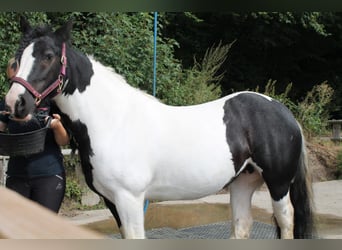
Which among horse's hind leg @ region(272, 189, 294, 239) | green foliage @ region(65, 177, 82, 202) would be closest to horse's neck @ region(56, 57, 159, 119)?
horse's hind leg @ region(272, 189, 294, 239)

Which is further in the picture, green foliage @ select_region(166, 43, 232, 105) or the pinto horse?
green foliage @ select_region(166, 43, 232, 105)

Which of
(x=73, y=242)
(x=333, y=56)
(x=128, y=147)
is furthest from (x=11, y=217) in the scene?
(x=333, y=56)

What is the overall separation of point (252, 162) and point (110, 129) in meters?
0.79

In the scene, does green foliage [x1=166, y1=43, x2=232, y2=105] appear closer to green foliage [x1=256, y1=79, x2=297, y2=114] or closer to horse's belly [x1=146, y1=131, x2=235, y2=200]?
green foliage [x1=256, y1=79, x2=297, y2=114]

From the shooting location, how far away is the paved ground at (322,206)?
4129mm

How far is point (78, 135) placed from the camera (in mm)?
2234

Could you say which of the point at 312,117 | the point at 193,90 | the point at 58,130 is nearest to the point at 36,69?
the point at 58,130

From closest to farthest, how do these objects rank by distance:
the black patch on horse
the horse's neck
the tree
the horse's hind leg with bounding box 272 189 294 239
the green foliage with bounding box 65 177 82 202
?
1. the horse's neck
2. the black patch on horse
3. the horse's hind leg with bounding box 272 189 294 239
4. the green foliage with bounding box 65 177 82 202
5. the tree

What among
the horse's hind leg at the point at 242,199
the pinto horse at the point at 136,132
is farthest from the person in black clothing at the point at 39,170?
the horse's hind leg at the point at 242,199

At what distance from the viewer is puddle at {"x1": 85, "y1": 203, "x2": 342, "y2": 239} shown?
4.05 meters

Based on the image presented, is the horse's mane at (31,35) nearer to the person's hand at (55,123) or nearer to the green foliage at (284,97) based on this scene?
the person's hand at (55,123)

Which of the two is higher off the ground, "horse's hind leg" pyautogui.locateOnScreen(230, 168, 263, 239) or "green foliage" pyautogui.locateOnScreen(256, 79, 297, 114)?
"horse's hind leg" pyautogui.locateOnScreen(230, 168, 263, 239)

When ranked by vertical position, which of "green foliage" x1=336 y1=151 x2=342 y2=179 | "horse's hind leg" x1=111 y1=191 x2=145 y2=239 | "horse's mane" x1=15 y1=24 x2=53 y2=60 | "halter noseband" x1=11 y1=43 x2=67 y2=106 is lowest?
"green foliage" x1=336 y1=151 x2=342 y2=179

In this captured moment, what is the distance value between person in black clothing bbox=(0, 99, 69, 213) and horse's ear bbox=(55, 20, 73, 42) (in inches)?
12.9
